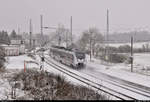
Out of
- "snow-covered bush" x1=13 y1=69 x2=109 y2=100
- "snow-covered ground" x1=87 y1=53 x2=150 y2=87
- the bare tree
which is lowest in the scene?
"snow-covered ground" x1=87 y1=53 x2=150 y2=87

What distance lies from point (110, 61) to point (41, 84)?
25778 mm

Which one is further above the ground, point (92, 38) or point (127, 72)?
point (92, 38)

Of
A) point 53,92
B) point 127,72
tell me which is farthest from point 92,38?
point 53,92

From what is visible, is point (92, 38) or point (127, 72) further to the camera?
point (92, 38)

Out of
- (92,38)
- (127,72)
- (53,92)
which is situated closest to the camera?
(53,92)

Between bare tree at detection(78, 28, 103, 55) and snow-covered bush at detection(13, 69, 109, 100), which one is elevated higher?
bare tree at detection(78, 28, 103, 55)

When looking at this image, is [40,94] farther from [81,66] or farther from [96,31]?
[96,31]

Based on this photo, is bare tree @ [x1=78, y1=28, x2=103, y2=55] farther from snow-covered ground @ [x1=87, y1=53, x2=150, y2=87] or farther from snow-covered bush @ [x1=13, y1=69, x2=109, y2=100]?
snow-covered bush @ [x1=13, y1=69, x2=109, y2=100]

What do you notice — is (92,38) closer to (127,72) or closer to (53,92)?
(127,72)

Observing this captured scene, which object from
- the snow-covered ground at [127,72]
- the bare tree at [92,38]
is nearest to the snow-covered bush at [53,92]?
the snow-covered ground at [127,72]

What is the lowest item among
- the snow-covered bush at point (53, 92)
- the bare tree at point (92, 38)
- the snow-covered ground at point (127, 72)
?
the snow-covered ground at point (127, 72)

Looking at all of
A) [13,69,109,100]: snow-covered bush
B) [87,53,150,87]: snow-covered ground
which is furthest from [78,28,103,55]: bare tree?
[13,69,109,100]: snow-covered bush

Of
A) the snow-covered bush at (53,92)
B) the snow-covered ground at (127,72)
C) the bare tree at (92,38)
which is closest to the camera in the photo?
the snow-covered bush at (53,92)

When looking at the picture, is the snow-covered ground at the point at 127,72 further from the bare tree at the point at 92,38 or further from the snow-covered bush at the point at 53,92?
the bare tree at the point at 92,38
